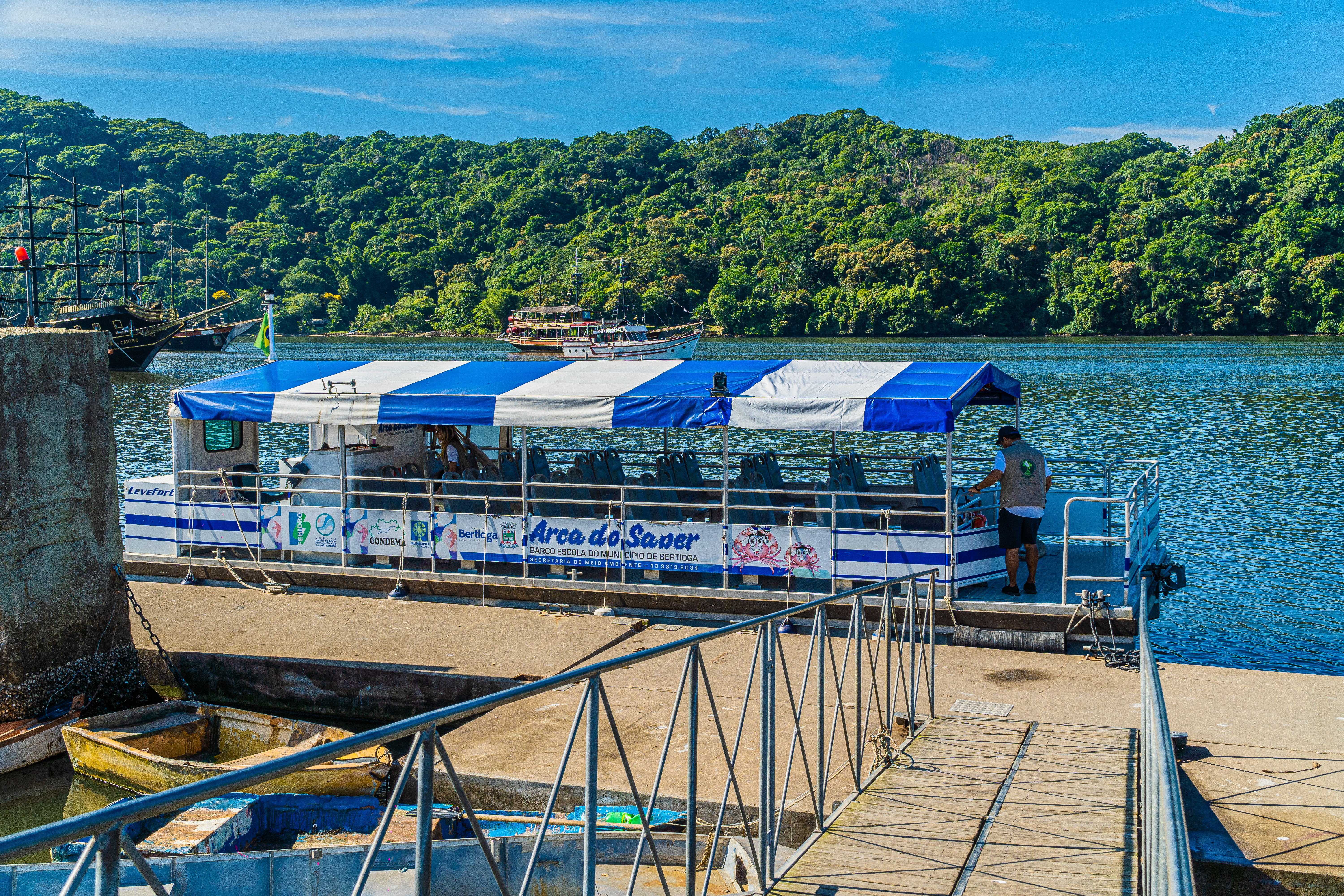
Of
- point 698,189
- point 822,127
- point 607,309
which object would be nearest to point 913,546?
point 607,309

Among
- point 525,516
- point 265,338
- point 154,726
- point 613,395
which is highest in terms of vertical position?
point 265,338

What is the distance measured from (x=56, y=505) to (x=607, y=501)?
598cm

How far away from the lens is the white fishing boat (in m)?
95.7

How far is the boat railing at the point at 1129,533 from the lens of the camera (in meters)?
11.2

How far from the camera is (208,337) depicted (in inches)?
4444

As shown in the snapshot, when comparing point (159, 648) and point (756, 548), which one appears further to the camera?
point (756, 548)

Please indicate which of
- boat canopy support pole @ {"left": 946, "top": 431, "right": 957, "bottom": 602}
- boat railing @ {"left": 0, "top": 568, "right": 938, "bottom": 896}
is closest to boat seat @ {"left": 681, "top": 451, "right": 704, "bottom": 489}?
boat railing @ {"left": 0, "top": 568, "right": 938, "bottom": 896}

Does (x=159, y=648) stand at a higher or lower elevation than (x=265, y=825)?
higher

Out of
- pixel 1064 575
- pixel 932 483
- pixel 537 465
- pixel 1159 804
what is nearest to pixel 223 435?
pixel 537 465

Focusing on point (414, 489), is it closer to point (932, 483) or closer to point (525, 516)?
point (525, 516)

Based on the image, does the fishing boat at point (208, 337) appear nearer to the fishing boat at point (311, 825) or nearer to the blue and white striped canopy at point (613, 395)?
the blue and white striped canopy at point (613, 395)

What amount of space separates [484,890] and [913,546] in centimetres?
710

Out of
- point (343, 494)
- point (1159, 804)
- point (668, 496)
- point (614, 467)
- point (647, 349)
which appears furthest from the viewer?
point (647, 349)

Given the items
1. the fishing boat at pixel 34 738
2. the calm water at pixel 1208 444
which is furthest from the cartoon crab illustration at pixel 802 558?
the fishing boat at pixel 34 738
